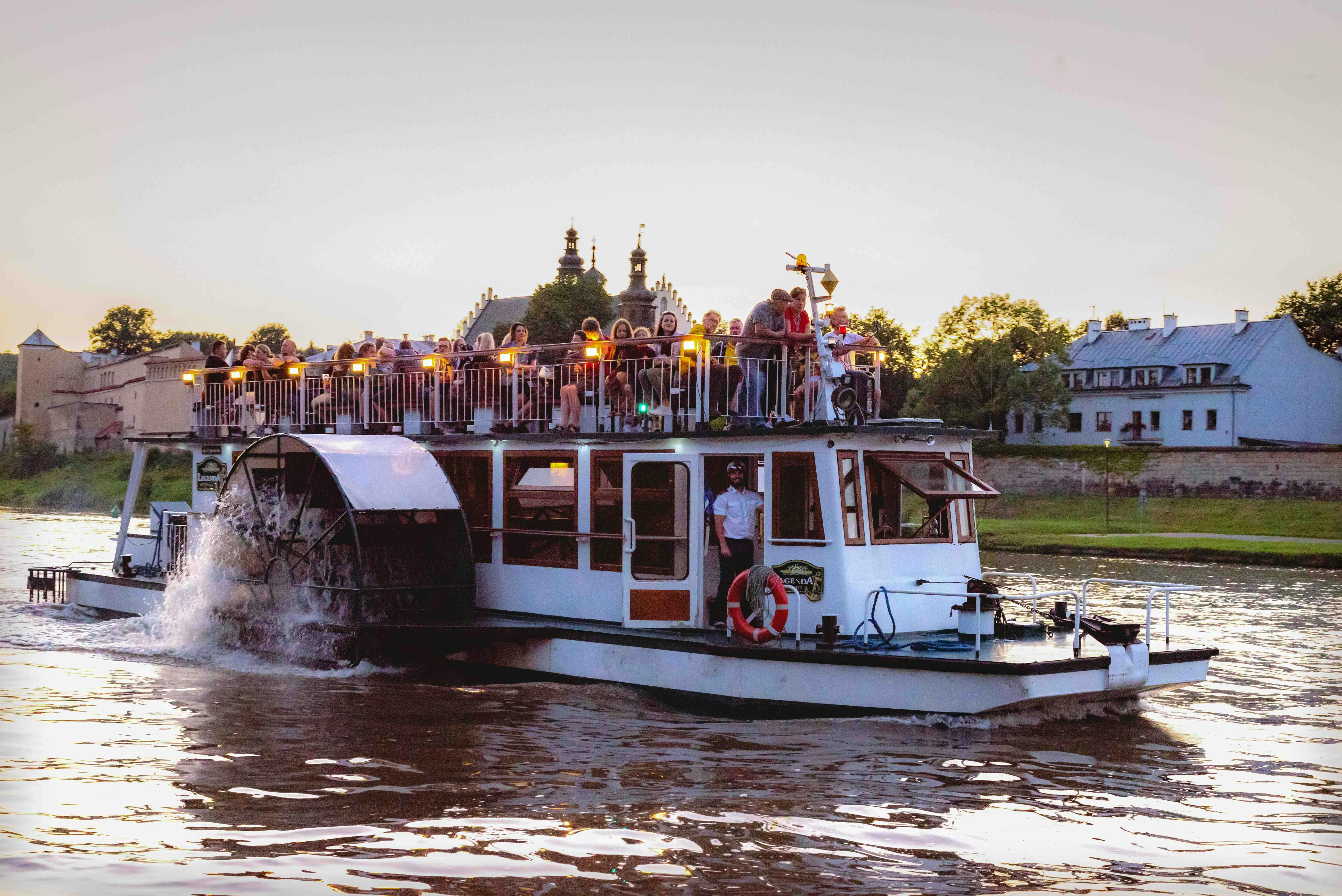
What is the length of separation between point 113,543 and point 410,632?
2972cm

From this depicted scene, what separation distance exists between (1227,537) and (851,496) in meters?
35.8

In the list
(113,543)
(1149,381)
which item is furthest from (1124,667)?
(1149,381)

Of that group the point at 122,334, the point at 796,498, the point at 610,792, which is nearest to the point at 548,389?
the point at 796,498

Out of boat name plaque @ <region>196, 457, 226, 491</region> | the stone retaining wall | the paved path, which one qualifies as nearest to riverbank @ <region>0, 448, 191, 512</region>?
the stone retaining wall

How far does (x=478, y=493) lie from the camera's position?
15781 millimetres

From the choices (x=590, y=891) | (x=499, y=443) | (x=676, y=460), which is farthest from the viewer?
(x=499, y=443)

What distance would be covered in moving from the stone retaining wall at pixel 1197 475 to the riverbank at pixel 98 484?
1565 inches

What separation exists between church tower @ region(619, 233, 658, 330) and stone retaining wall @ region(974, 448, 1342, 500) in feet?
174

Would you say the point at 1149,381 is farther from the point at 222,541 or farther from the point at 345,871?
the point at 345,871

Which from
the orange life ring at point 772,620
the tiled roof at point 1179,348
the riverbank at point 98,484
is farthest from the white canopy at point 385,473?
the tiled roof at point 1179,348

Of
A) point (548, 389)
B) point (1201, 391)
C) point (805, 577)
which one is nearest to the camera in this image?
point (805, 577)

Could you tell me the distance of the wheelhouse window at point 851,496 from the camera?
42.1ft

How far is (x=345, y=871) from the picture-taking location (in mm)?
7762

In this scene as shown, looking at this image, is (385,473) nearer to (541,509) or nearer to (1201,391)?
(541,509)
